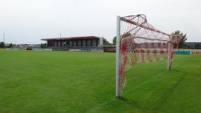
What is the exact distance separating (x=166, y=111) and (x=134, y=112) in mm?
841

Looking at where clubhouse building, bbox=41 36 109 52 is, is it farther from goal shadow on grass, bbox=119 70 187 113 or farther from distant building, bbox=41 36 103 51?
goal shadow on grass, bbox=119 70 187 113

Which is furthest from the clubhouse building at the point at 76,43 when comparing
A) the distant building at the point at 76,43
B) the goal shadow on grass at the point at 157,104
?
the goal shadow on grass at the point at 157,104

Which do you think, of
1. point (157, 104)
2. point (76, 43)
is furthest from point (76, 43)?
point (157, 104)

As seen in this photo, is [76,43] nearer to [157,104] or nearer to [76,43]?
[76,43]

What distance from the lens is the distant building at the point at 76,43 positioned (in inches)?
2635

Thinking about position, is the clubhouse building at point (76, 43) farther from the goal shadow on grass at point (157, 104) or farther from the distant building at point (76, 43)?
the goal shadow on grass at point (157, 104)

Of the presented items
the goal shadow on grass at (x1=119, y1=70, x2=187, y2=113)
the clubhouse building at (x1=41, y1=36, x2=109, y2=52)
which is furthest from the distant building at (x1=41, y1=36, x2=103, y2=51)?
the goal shadow on grass at (x1=119, y1=70, x2=187, y2=113)

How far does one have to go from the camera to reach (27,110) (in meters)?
5.12

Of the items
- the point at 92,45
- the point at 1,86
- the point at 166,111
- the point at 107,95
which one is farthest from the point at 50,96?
the point at 92,45

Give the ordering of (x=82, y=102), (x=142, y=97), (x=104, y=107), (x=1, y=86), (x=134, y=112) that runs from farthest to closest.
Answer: (x=1, y=86) < (x=142, y=97) < (x=82, y=102) < (x=104, y=107) < (x=134, y=112)

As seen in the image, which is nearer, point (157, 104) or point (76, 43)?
point (157, 104)

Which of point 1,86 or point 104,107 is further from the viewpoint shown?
point 1,86

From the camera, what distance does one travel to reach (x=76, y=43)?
71.2m

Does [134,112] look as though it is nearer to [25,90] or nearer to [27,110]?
[27,110]
